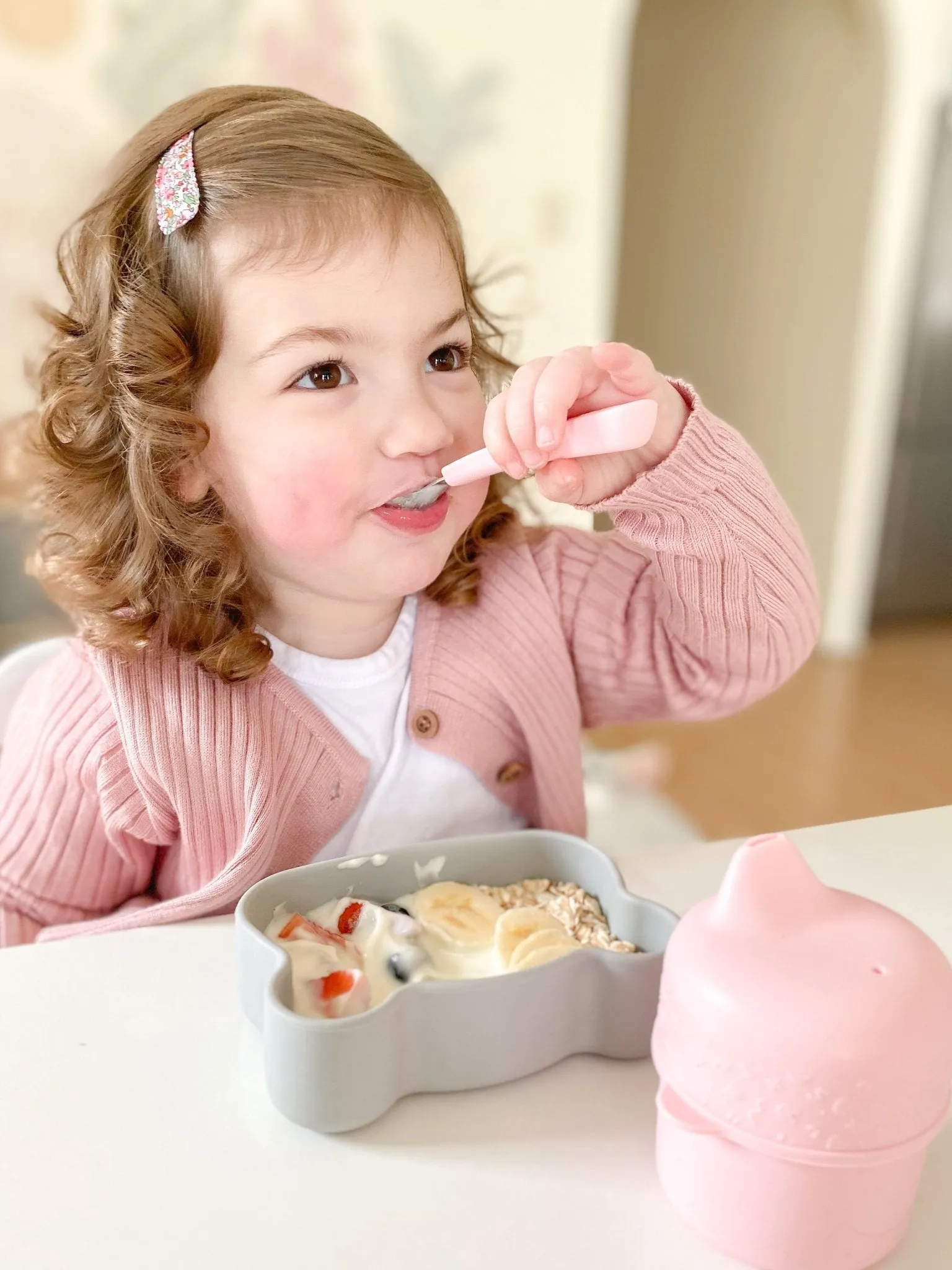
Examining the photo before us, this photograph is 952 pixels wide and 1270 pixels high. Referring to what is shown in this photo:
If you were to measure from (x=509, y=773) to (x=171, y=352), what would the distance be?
0.43 m

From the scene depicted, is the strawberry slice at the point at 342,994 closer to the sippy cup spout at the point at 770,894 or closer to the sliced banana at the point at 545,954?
the sliced banana at the point at 545,954

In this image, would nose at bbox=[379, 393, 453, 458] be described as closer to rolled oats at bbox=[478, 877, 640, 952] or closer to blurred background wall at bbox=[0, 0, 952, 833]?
rolled oats at bbox=[478, 877, 640, 952]

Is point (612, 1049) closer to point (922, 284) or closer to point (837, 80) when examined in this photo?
point (922, 284)

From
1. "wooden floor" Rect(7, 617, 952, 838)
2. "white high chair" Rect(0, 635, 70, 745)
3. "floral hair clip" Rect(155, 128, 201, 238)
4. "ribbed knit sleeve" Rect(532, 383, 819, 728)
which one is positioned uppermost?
"floral hair clip" Rect(155, 128, 201, 238)

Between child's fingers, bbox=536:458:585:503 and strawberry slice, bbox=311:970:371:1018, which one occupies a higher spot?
child's fingers, bbox=536:458:585:503

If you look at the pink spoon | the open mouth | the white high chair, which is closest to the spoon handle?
the pink spoon

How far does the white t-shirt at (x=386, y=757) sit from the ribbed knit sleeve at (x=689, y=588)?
5.9 inches

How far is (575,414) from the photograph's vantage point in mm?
745

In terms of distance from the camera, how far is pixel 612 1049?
599mm

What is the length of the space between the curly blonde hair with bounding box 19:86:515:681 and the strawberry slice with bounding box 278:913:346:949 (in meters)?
0.26

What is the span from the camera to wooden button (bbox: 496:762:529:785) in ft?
3.18

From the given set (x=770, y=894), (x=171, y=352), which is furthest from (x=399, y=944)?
(x=171, y=352)

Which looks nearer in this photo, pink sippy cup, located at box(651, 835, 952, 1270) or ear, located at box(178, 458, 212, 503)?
pink sippy cup, located at box(651, 835, 952, 1270)

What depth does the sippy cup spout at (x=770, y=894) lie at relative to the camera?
18.3 inches
